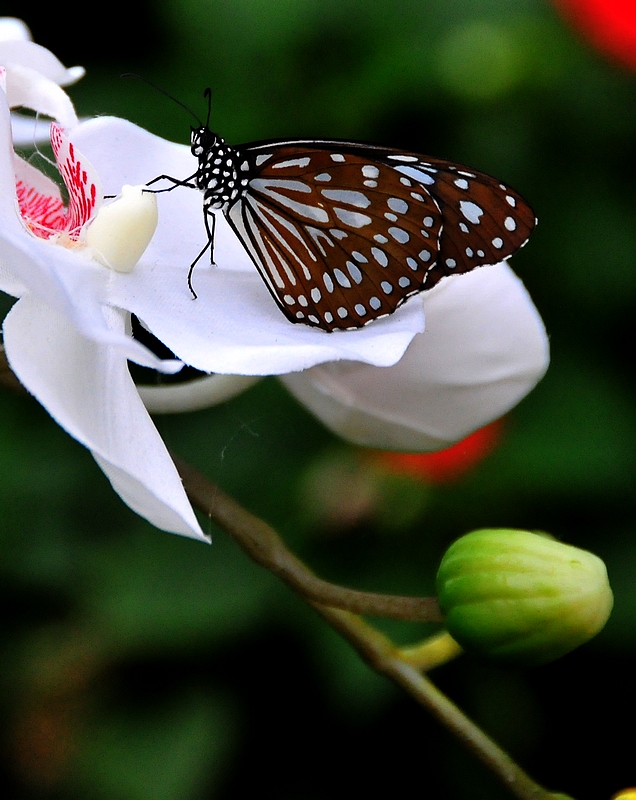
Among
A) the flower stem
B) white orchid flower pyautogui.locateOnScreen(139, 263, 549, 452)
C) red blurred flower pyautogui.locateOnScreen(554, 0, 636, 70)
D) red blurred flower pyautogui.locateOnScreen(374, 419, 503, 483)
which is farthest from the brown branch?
red blurred flower pyautogui.locateOnScreen(554, 0, 636, 70)

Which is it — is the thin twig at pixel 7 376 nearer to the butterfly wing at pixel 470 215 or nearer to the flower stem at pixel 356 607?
the flower stem at pixel 356 607

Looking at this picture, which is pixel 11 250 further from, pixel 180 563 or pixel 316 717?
pixel 316 717

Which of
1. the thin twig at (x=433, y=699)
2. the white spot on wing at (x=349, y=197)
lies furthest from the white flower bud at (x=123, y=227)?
the thin twig at (x=433, y=699)

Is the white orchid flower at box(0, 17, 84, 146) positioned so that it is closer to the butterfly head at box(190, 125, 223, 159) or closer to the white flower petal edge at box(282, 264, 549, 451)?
the butterfly head at box(190, 125, 223, 159)

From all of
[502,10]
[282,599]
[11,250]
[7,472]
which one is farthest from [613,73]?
[11,250]

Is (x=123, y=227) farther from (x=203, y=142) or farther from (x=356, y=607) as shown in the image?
(x=356, y=607)

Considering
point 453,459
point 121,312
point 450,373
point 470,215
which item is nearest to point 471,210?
point 470,215
